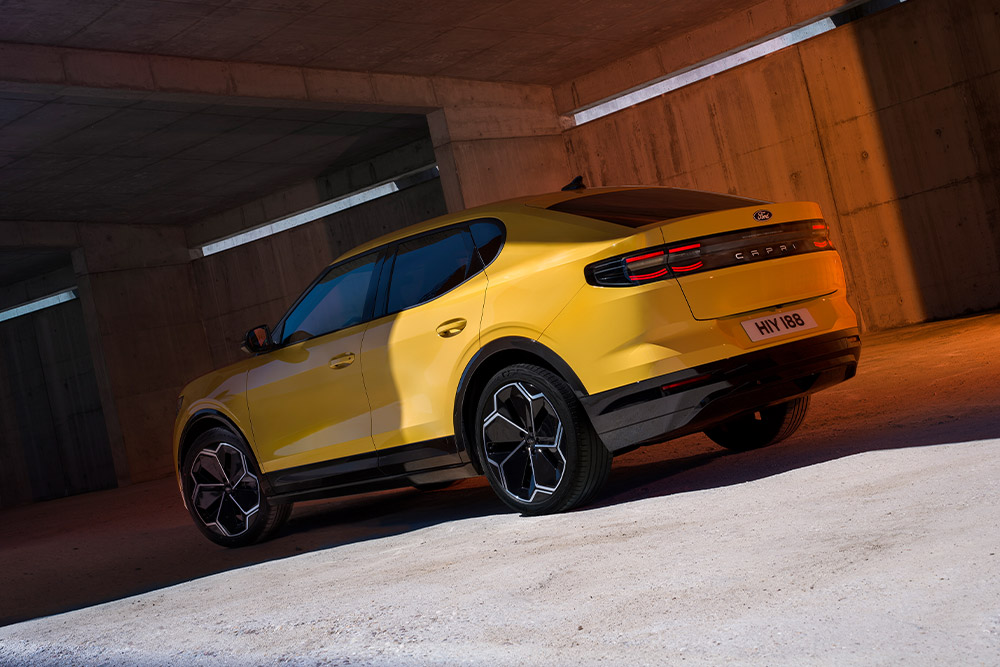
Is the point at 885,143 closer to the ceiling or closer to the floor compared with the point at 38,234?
closer to the floor

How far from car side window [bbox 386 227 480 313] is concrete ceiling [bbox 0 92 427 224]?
9.61 meters

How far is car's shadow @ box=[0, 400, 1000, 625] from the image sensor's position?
533cm

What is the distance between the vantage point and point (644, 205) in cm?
529

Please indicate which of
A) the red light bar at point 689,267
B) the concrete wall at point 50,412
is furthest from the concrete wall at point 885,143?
the concrete wall at point 50,412

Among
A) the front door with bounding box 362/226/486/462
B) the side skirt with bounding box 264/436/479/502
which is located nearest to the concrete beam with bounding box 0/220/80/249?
the side skirt with bounding box 264/436/479/502

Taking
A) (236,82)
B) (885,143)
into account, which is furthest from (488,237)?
(885,143)

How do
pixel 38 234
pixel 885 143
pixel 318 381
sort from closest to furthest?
pixel 318 381 → pixel 885 143 → pixel 38 234

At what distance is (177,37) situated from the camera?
506 inches

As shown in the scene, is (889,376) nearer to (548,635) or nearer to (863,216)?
(548,635)

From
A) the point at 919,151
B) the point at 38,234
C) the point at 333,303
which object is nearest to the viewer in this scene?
the point at 333,303

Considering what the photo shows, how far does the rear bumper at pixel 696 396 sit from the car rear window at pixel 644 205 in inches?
30.4

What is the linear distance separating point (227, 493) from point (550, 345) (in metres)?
2.98

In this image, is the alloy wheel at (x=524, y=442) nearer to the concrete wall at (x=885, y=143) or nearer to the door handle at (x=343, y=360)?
the door handle at (x=343, y=360)

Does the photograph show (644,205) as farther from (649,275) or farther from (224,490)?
(224,490)
